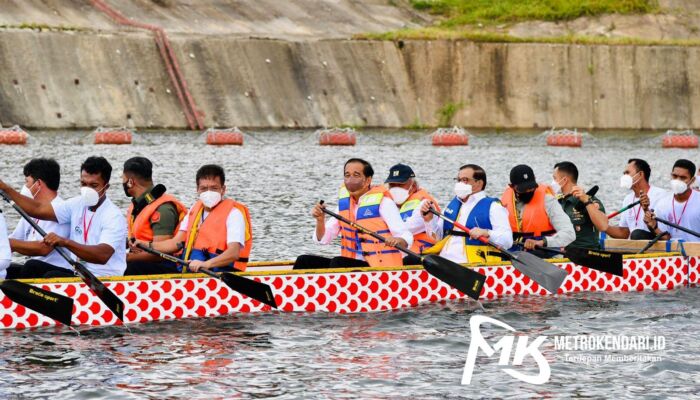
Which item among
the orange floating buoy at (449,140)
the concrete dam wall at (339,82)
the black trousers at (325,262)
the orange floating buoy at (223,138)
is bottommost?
the black trousers at (325,262)

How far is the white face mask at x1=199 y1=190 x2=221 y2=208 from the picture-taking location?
15.6 meters

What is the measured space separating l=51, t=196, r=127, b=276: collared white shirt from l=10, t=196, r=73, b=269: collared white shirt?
103 mm

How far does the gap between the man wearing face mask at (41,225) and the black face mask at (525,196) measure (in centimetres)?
623

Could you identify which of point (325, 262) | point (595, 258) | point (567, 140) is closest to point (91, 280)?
point (325, 262)

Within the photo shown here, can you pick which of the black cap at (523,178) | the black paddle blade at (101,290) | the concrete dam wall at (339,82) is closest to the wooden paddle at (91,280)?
the black paddle blade at (101,290)

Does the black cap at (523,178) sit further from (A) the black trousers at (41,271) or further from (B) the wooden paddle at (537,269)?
(A) the black trousers at (41,271)

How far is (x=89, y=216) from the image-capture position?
1491 cm

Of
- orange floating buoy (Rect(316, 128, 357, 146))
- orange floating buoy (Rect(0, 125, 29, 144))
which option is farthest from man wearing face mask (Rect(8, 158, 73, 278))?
orange floating buoy (Rect(316, 128, 357, 146))

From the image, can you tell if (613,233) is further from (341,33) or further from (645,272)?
(341,33)

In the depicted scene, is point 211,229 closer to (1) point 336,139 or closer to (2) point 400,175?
(2) point 400,175

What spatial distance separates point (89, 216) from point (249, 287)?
2175 mm

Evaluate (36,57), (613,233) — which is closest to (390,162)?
(36,57)

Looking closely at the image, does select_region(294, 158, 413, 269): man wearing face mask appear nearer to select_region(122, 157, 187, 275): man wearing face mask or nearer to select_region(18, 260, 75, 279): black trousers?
select_region(122, 157, 187, 275): man wearing face mask

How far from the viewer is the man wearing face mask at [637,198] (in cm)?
1955
